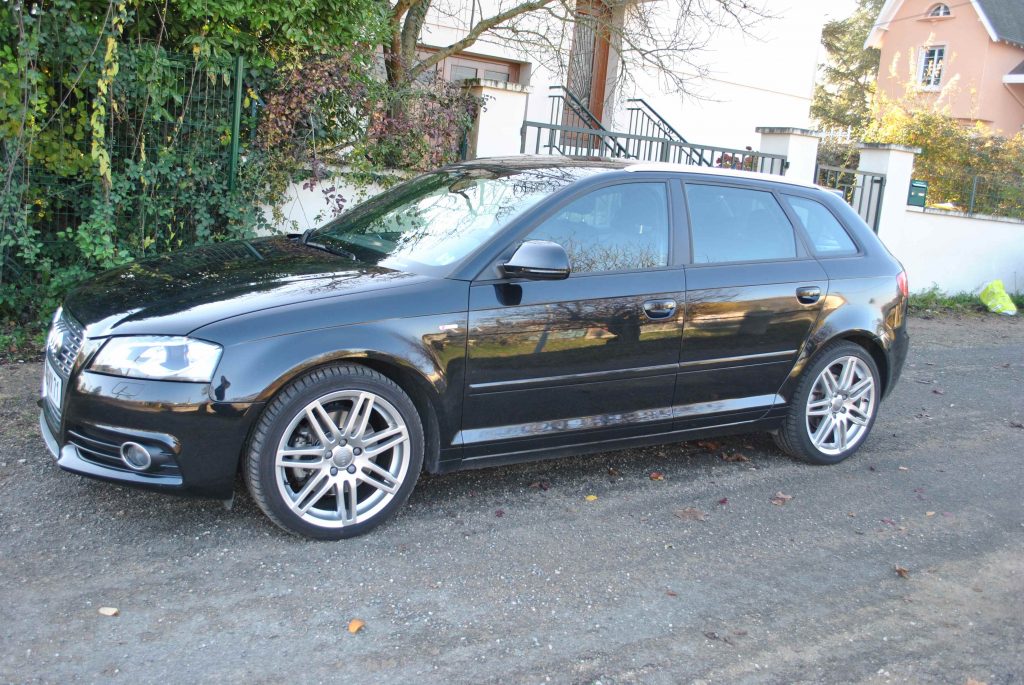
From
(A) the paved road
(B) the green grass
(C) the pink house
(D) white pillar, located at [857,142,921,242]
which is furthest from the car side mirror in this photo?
(C) the pink house

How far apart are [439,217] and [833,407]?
2650 millimetres

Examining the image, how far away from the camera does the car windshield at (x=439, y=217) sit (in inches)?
180

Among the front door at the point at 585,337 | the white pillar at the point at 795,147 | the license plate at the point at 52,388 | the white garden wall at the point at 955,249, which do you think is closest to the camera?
the license plate at the point at 52,388

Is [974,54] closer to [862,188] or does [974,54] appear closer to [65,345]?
[862,188]

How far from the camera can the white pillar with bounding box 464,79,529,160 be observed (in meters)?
9.62

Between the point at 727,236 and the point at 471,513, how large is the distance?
207cm

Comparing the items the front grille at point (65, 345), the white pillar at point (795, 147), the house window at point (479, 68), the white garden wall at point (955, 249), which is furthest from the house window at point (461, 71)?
the front grille at point (65, 345)

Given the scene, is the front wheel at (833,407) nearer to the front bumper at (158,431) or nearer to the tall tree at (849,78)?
the front bumper at (158,431)

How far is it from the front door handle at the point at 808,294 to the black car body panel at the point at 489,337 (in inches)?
0.7

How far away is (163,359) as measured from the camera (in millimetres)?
3752

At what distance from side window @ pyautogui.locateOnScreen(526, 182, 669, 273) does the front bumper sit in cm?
168

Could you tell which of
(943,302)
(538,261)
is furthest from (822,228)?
(943,302)

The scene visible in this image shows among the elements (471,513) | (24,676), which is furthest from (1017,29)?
(24,676)

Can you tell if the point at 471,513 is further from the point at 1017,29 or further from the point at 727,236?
the point at 1017,29
